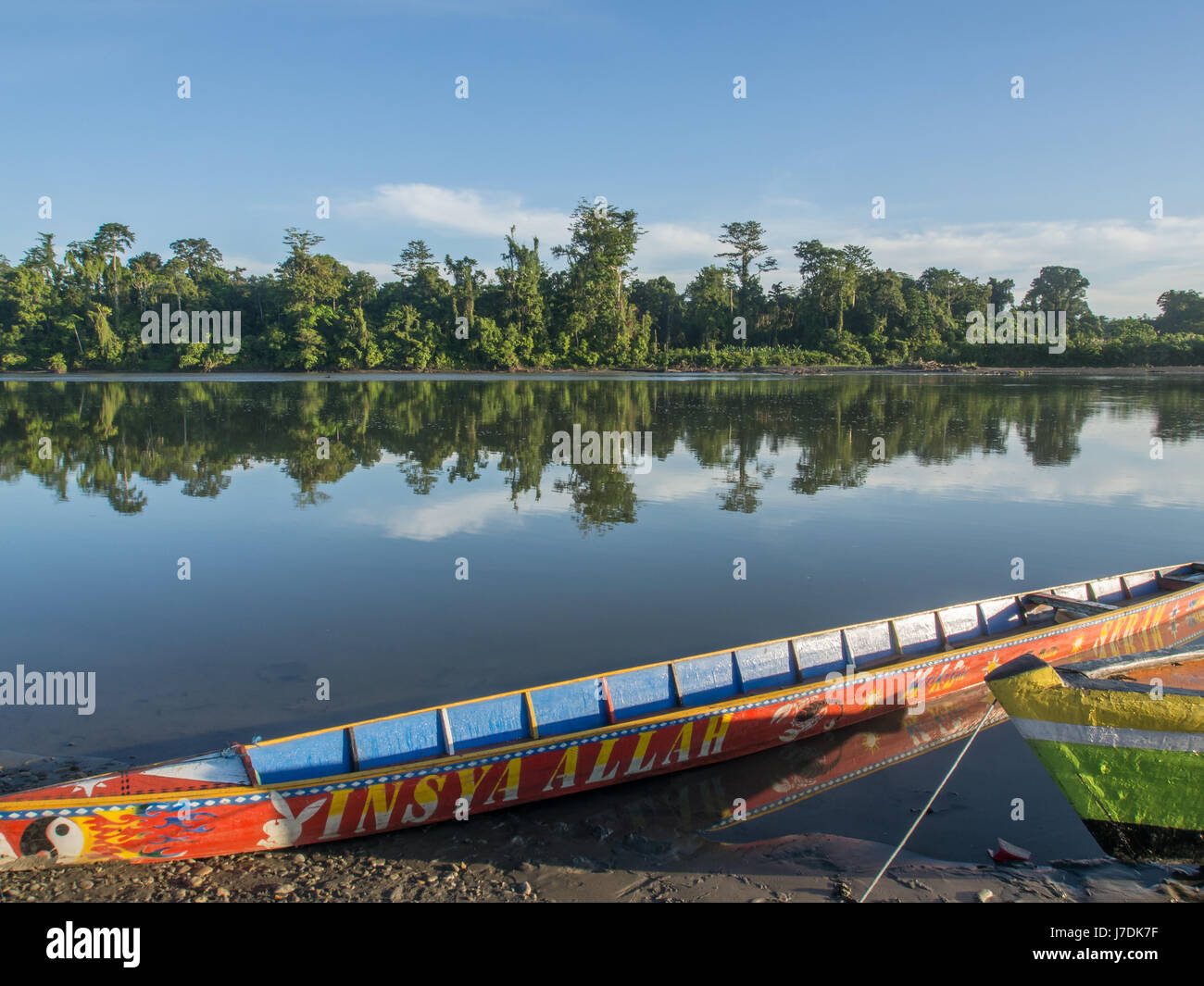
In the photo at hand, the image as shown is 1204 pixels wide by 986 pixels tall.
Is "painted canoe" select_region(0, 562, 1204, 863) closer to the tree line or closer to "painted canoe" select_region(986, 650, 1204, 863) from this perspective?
"painted canoe" select_region(986, 650, 1204, 863)

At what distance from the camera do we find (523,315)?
77.8 meters

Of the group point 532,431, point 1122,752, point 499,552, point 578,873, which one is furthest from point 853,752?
point 532,431

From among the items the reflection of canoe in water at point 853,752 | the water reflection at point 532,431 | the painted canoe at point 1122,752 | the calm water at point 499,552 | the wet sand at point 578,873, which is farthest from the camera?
the water reflection at point 532,431

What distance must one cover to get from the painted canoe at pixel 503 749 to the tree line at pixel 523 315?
65.7m

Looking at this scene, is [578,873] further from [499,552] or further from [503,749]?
[499,552]

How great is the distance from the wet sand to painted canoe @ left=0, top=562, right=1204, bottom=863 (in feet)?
0.59

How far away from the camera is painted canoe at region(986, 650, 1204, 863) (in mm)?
6605

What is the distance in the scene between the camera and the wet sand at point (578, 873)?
622cm

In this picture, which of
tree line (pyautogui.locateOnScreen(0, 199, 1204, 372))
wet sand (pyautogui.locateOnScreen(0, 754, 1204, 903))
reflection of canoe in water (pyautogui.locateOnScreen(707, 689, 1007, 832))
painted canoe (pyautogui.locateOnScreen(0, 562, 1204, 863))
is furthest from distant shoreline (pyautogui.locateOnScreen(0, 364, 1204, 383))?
wet sand (pyautogui.locateOnScreen(0, 754, 1204, 903))

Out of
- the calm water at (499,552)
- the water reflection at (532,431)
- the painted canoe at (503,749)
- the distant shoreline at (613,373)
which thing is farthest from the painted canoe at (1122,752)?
the distant shoreline at (613,373)

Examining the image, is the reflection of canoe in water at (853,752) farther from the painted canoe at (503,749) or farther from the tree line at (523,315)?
the tree line at (523,315)

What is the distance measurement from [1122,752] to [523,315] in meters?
74.8
